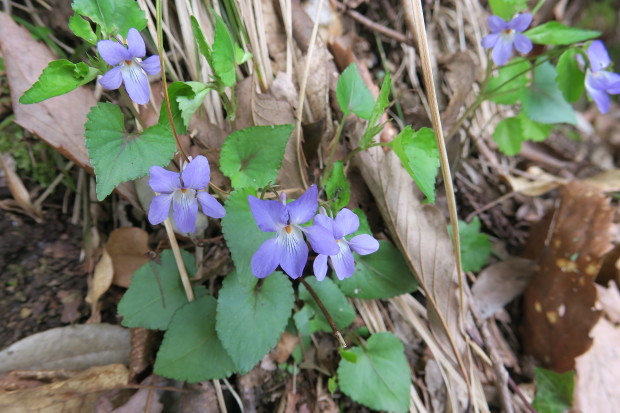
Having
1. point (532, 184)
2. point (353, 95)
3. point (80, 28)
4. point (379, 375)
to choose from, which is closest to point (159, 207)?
point (80, 28)

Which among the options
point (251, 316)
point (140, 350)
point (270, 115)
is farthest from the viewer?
point (270, 115)

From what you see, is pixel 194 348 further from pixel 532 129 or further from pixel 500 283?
pixel 532 129

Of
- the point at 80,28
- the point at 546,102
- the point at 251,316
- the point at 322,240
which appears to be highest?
the point at 80,28

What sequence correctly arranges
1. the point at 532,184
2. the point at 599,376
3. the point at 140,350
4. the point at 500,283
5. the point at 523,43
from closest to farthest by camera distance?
1. the point at 140,350
2. the point at 523,43
3. the point at 599,376
4. the point at 500,283
5. the point at 532,184

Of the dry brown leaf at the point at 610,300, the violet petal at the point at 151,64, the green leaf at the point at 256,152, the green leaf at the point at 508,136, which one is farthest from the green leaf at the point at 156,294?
the dry brown leaf at the point at 610,300

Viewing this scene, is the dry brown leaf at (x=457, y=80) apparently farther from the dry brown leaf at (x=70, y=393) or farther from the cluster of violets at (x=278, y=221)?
the dry brown leaf at (x=70, y=393)

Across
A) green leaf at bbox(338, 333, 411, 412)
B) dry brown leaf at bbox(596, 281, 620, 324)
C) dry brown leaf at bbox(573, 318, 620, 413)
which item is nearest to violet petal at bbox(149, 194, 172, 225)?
green leaf at bbox(338, 333, 411, 412)
